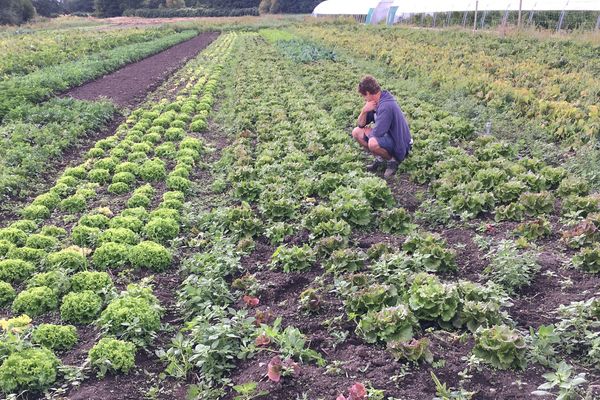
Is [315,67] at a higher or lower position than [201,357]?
higher

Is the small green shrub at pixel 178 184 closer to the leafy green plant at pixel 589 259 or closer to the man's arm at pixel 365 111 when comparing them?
the man's arm at pixel 365 111

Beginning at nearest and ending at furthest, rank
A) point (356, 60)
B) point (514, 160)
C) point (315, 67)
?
point (514, 160) < point (315, 67) < point (356, 60)

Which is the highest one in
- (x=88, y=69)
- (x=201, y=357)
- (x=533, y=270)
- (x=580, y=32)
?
(x=580, y=32)

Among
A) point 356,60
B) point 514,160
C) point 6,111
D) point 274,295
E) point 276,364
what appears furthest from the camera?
point 356,60

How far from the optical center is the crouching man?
8477 millimetres

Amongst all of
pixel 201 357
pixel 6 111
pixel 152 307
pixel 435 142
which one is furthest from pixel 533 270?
pixel 6 111

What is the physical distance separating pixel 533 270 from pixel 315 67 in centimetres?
1801

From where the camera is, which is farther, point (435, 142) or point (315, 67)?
point (315, 67)

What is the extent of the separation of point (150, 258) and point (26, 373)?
231cm

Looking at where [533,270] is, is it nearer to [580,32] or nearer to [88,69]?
[88,69]

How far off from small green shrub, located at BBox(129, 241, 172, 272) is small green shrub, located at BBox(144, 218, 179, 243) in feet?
1.86

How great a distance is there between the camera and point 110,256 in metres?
6.37

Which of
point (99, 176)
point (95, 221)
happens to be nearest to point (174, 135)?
point (99, 176)

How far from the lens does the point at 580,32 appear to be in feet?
79.6
